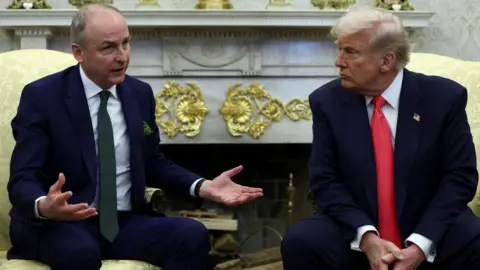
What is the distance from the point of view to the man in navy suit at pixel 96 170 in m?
2.33

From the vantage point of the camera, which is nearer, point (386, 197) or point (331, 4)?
point (386, 197)

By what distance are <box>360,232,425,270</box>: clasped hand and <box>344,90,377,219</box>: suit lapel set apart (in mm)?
121

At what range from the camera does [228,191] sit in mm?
2459

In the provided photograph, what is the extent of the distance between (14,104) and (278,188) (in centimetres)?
177

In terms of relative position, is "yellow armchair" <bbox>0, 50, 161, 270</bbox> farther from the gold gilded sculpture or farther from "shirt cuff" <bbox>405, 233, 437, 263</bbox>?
the gold gilded sculpture

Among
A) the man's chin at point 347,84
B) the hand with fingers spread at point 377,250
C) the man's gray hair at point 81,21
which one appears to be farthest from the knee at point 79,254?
the man's chin at point 347,84

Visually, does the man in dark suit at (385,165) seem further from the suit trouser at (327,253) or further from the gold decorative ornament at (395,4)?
the gold decorative ornament at (395,4)

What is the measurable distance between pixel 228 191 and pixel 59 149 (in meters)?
0.51

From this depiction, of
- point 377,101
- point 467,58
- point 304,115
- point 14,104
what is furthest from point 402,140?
point 467,58

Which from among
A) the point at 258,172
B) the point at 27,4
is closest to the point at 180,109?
the point at 258,172

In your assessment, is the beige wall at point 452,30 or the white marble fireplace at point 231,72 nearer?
the white marble fireplace at point 231,72

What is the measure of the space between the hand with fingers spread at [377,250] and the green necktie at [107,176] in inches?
28.5

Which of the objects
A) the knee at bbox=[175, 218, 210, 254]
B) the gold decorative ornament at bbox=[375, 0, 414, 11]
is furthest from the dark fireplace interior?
the knee at bbox=[175, 218, 210, 254]

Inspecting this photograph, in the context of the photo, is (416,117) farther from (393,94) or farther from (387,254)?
(387,254)
